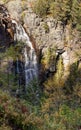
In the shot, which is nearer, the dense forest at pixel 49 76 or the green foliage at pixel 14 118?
the green foliage at pixel 14 118

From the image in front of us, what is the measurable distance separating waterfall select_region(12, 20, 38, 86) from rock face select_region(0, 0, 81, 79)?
21.7 inches

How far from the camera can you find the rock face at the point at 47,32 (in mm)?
28516

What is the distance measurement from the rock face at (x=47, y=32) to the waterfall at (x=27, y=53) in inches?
21.7

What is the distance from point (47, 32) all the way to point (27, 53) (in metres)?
2.68

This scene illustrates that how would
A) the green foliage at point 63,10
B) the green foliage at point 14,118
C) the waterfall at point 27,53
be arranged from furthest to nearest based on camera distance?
the green foliage at point 63,10 < the waterfall at point 27,53 < the green foliage at point 14,118

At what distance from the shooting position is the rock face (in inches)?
1123

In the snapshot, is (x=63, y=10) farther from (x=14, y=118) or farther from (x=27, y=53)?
(x=14, y=118)

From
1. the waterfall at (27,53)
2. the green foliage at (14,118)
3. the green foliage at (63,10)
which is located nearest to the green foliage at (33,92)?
the waterfall at (27,53)

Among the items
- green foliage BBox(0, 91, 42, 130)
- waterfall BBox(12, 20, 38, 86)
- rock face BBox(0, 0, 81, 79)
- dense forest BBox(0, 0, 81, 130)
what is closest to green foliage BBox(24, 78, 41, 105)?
dense forest BBox(0, 0, 81, 130)

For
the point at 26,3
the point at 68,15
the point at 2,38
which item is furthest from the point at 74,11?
the point at 2,38

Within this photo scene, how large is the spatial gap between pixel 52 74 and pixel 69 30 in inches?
170

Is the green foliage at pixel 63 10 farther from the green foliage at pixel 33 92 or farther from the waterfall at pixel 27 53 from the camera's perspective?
the green foliage at pixel 33 92

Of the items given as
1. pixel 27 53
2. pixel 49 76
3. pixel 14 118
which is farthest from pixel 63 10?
pixel 14 118

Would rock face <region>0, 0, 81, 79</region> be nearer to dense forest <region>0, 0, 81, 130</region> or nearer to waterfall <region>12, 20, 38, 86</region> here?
dense forest <region>0, 0, 81, 130</region>
